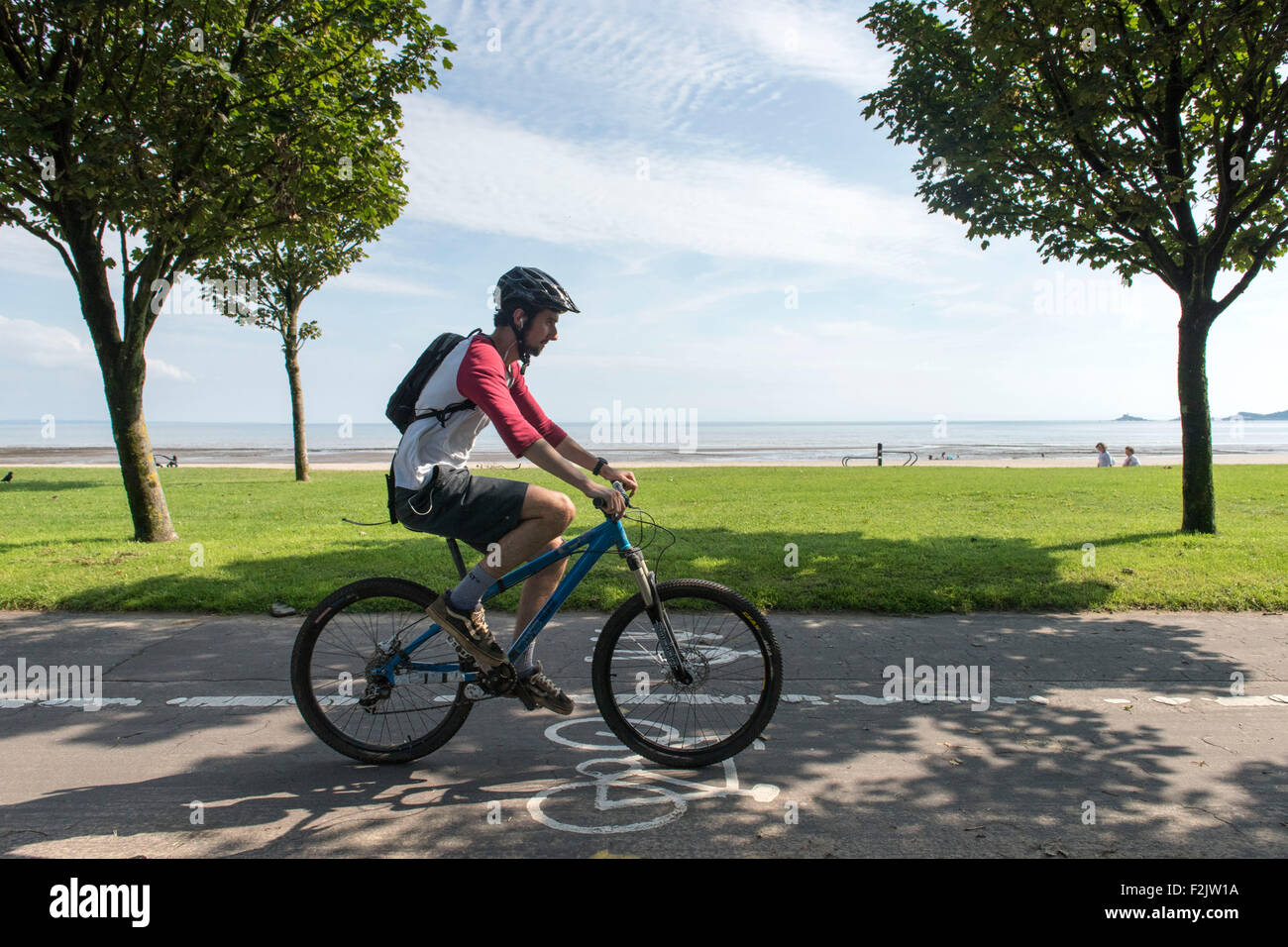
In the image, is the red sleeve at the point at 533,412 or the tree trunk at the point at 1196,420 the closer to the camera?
the red sleeve at the point at 533,412

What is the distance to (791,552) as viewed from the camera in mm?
8680

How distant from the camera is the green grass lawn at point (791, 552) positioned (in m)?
6.80

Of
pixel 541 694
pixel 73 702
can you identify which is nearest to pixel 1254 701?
pixel 541 694

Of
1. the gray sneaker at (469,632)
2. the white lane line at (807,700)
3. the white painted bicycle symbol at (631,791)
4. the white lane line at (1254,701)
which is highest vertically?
the gray sneaker at (469,632)

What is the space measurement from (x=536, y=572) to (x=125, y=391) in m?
8.84

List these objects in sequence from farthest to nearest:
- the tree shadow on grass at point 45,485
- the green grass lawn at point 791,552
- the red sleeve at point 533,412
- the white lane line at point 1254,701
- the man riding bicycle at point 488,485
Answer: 1. the tree shadow on grass at point 45,485
2. the green grass lawn at point 791,552
3. the white lane line at point 1254,701
4. the red sleeve at point 533,412
5. the man riding bicycle at point 488,485

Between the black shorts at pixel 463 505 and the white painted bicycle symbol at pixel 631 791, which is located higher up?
the black shorts at pixel 463 505

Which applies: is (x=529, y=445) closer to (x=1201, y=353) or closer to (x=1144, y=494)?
(x=1201, y=353)

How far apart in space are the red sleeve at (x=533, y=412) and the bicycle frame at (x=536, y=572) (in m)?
0.59

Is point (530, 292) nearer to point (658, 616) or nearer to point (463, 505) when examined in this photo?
point (463, 505)

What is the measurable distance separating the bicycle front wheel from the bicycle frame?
10.9 inches

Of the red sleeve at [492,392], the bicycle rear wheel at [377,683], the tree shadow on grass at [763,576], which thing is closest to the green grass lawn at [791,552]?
the tree shadow on grass at [763,576]

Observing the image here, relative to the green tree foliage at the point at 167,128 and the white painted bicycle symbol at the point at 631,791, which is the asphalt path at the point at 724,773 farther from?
the green tree foliage at the point at 167,128
